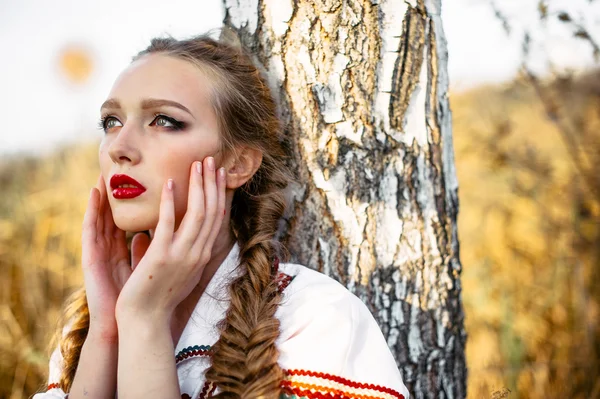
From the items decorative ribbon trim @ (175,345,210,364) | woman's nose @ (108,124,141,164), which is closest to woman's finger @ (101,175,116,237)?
woman's nose @ (108,124,141,164)

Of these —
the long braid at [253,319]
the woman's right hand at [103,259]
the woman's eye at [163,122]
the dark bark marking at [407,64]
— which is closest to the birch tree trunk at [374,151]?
the dark bark marking at [407,64]

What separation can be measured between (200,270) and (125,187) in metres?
0.41

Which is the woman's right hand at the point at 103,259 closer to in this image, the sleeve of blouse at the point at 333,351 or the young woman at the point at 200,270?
the young woman at the point at 200,270

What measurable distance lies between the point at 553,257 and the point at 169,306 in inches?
109

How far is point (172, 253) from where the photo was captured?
175 cm

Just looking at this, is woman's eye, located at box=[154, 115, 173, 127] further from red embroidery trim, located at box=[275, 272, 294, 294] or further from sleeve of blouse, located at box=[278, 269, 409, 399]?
sleeve of blouse, located at box=[278, 269, 409, 399]

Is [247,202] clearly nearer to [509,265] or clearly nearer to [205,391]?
[205,391]

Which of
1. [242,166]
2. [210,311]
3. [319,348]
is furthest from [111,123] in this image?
[319,348]

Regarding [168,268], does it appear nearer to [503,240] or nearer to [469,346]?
[469,346]

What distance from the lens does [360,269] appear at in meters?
2.08

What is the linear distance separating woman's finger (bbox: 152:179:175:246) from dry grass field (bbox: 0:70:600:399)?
1476 millimetres

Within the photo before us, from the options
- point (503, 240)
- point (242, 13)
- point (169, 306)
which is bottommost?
point (169, 306)

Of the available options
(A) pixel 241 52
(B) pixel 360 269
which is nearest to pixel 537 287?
(B) pixel 360 269

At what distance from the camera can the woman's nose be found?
5.83 ft
